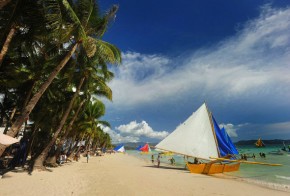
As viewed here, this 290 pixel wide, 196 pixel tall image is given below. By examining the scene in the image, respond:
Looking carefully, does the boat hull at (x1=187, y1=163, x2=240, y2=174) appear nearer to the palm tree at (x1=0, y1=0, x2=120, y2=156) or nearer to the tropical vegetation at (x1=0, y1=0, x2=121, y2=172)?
the tropical vegetation at (x1=0, y1=0, x2=121, y2=172)

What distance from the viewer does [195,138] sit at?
19062 mm

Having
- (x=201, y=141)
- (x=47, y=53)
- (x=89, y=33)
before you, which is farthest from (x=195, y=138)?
(x=47, y=53)

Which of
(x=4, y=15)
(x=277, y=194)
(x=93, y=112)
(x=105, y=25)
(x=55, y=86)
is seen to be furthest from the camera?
(x=93, y=112)

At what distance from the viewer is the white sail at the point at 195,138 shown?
1852 centimetres

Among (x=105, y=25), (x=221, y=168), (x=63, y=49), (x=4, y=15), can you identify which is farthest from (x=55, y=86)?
(x=221, y=168)

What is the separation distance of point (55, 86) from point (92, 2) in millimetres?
9714

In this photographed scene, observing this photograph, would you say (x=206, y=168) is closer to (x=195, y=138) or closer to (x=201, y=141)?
(x=201, y=141)

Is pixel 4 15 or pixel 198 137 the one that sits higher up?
pixel 4 15

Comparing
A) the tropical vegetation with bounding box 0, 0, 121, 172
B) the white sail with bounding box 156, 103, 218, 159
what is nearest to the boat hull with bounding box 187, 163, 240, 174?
the white sail with bounding box 156, 103, 218, 159

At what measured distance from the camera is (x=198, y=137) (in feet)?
Answer: 62.4

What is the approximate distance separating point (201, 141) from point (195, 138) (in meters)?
0.55

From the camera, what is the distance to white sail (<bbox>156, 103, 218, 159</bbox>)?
1852cm

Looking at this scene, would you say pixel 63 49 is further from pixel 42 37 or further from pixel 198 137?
pixel 198 137

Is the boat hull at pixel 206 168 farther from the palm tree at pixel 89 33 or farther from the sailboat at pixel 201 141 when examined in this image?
the palm tree at pixel 89 33
